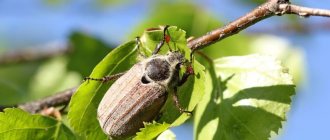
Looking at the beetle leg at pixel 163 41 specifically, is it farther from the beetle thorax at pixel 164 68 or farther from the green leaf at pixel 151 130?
the green leaf at pixel 151 130

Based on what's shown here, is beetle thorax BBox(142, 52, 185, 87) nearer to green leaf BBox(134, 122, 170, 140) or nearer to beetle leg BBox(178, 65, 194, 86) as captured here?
beetle leg BBox(178, 65, 194, 86)

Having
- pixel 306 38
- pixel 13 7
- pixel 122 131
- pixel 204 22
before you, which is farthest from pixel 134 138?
pixel 13 7

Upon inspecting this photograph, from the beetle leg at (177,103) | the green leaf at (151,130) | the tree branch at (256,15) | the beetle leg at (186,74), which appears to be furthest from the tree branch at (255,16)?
the green leaf at (151,130)

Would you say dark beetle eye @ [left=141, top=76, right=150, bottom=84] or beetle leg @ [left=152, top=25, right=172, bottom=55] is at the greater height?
beetle leg @ [left=152, top=25, right=172, bottom=55]

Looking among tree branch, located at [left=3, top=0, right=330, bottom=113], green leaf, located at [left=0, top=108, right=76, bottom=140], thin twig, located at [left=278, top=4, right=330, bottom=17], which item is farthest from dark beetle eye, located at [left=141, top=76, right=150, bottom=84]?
thin twig, located at [left=278, top=4, right=330, bottom=17]

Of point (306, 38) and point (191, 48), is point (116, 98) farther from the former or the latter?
point (306, 38)
